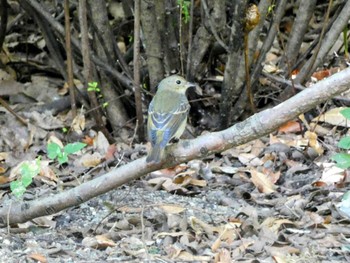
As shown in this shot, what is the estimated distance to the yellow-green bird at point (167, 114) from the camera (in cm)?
544

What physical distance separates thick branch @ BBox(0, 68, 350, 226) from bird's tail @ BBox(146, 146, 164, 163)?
30 mm

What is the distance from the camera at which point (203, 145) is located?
15.7ft

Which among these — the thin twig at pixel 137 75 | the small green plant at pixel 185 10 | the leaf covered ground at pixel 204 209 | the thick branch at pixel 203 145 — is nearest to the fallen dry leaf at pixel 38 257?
the leaf covered ground at pixel 204 209

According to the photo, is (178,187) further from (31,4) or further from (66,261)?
(31,4)

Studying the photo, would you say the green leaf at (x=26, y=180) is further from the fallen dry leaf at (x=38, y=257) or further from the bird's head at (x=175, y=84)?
the bird's head at (x=175, y=84)

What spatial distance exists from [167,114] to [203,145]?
121cm

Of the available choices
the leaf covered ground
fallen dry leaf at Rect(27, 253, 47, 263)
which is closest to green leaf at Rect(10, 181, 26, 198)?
the leaf covered ground

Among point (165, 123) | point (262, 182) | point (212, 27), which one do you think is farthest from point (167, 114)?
point (212, 27)

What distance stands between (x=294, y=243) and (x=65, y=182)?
7.19ft

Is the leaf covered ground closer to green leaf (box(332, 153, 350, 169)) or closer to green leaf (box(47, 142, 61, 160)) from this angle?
green leaf (box(332, 153, 350, 169))

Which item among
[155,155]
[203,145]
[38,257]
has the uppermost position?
[203,145]

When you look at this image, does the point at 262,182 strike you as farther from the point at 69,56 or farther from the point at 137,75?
the point at 69,56

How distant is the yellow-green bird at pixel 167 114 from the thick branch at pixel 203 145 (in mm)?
154

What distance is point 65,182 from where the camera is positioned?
22.0 feet
